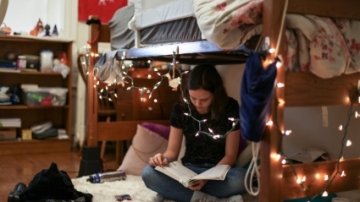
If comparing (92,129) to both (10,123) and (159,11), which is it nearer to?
(159,11)

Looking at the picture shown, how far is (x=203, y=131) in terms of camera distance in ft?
6.81

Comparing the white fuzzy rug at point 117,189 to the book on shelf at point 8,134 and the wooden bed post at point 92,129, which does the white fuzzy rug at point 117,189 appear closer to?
the wooden bed post at point 92,129

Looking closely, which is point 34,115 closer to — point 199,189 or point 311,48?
point 199,189

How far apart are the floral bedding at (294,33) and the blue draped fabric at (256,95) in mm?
139

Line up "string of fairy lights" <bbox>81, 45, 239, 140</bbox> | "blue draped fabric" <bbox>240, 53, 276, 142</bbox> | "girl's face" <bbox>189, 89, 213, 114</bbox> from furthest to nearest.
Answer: "string of fairy lights" <bbox>81, 45, 239, 140</bbox>
"girl's face" <bbox>189, 89, 213, 114</bbox>
"blue draped fabric" <bbox>240, 53, 276, 142</bbox>

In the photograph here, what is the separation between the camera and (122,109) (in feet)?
10.7

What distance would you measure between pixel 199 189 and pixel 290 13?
93cm

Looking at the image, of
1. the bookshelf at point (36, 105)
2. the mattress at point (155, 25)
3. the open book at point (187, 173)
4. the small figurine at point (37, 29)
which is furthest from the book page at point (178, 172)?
the small figurine at point (37, 29)

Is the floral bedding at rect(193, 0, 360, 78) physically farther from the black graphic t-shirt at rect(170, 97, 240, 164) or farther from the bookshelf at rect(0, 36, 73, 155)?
the bookshelf at rect(0, 36, 73, 155)

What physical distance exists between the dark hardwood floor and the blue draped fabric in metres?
1.68

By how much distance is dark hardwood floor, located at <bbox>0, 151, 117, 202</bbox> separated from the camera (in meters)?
2.69

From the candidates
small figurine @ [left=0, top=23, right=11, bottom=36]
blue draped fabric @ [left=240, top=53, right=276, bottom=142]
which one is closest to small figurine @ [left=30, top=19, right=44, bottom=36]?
small figurine @ [left=0, top=23, right=11, bottom=36]

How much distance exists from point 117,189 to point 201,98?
755 millimetres

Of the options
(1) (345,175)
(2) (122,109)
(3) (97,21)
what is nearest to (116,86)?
(2) (122,109)
